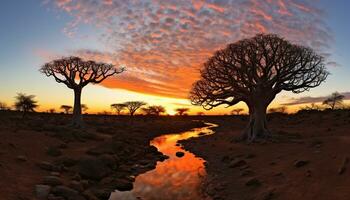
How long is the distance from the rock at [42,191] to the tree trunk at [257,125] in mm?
22376

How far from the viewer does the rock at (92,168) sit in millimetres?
19350

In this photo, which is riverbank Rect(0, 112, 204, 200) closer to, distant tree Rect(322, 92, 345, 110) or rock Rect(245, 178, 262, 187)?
rock Rect(245, 178, 262, 187)

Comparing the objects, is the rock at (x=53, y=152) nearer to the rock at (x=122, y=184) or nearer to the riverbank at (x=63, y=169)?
the riverbank at (x=63, y=169)

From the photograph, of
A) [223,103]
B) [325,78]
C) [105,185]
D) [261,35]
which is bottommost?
[105,185]

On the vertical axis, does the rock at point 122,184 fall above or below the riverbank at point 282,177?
below

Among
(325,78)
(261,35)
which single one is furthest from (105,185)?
(325,78)

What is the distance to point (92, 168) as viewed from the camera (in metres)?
19.9

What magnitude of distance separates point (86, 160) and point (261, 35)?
22.2 metres

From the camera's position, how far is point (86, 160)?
67.6 feet

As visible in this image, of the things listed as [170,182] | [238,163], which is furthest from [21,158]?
[238,163]

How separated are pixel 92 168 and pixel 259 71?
838 inches

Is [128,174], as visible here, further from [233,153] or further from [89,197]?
[233,153]

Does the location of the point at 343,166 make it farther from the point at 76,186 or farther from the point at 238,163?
the point at 76,186

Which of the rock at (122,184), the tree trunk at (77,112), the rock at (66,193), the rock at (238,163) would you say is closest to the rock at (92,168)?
the rock at (122,184)
